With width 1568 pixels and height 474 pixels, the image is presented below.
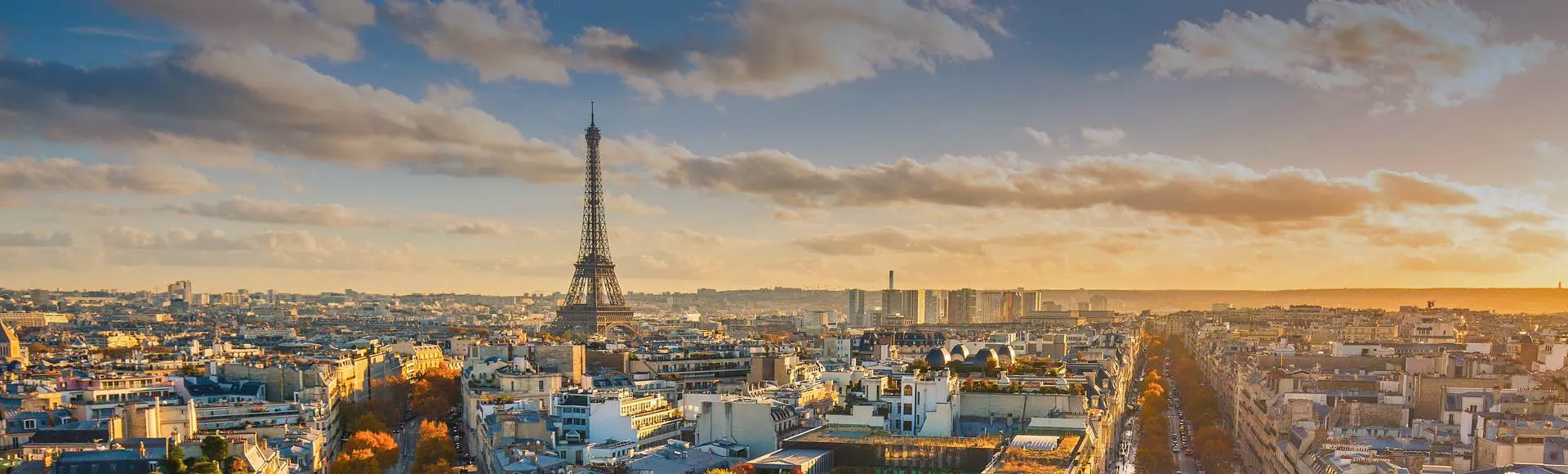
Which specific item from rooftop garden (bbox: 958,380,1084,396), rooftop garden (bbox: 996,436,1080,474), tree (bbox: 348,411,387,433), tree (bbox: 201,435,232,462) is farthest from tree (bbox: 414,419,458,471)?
rooftop garden (bbox: 996,436,1080,474)

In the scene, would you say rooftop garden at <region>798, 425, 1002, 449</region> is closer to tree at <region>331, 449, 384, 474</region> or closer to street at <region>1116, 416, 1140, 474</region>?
street at <region>1116, 416, 1140, 474</region>

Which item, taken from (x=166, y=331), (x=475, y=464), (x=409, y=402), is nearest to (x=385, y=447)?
(x=475, y=464)

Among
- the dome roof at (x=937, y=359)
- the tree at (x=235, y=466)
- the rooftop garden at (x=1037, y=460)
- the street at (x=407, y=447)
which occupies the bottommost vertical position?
the street at (x=407, y=447)

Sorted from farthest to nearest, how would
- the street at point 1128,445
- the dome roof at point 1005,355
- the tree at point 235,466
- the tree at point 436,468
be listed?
1. the dome roof at point 1005,355
2. the street at point 1128,445
3. the tree at point 436,468
4. the tree at point 235,466

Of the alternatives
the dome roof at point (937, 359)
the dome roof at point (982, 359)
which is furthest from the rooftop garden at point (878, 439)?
the dome roof at point (982, 359)

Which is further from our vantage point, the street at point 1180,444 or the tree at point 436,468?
the street at point 1180,444

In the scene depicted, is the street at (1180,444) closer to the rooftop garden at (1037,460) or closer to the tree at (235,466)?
the rooftop garden at (1037,460)
